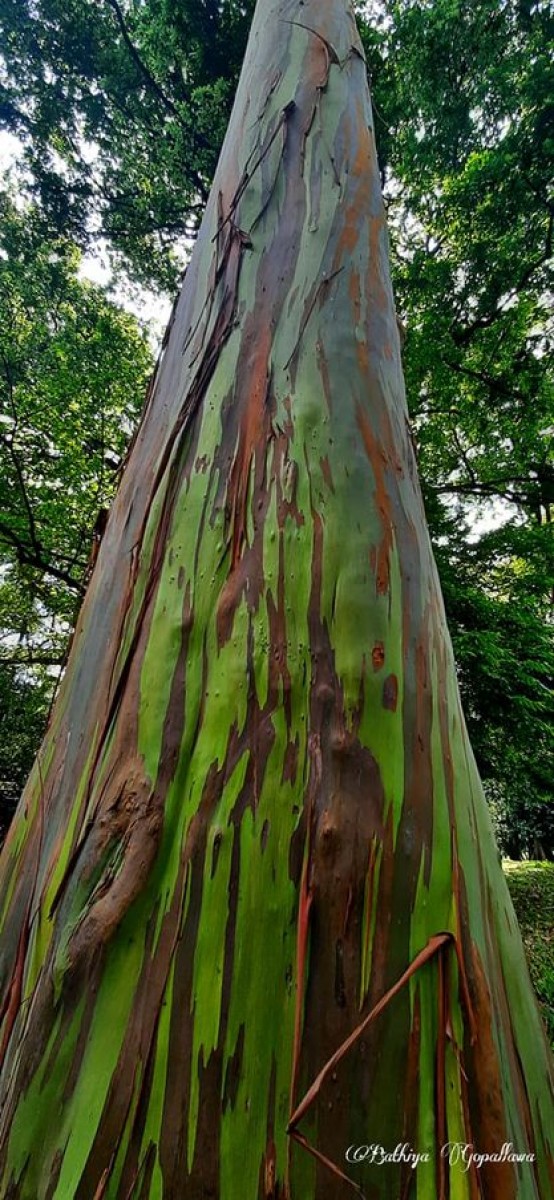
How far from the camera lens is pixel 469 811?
0.74m

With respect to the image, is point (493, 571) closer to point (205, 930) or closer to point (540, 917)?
point (540, 917)

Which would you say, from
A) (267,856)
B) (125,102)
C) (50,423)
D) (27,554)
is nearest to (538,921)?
(267,856)

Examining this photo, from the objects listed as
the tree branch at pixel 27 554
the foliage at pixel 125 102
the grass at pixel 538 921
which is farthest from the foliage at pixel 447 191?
the tree branch at pixel 27 554

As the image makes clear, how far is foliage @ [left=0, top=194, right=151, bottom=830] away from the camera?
454 centimetres

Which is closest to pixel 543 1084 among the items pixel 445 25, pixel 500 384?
pixel 500 384

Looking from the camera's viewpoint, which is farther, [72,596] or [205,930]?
[72,596]

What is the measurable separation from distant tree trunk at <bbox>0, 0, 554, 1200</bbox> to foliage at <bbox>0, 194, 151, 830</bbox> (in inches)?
139

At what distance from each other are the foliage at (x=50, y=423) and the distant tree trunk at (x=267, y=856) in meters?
3.52

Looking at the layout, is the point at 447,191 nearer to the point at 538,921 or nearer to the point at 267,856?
the point at 267,856

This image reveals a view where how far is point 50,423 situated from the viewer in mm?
4578

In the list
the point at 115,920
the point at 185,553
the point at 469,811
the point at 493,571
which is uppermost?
the point at 493,571

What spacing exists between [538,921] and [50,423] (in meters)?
5.95

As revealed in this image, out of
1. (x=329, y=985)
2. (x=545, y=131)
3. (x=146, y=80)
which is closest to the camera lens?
(x=329, y=985)

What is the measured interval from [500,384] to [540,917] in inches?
189
